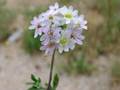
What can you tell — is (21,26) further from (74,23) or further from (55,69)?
(74,23)

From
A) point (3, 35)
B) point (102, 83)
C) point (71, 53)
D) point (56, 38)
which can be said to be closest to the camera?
point (56, 38)

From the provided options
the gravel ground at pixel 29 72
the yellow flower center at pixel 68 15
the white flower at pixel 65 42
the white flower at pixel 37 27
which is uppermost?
the yellow flower center at pixel 68 15

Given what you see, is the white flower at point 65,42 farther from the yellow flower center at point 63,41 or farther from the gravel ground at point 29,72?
the gravel ground at point 29,72

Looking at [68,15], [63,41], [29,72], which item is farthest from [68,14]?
[29,72]

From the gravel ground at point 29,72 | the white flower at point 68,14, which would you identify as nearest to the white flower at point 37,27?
the white flower at point 68,14

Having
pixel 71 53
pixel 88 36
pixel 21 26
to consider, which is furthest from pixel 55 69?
pixel 21 26

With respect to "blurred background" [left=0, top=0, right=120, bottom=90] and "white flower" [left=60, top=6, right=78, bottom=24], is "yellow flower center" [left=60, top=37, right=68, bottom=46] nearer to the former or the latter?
"white flower" [left=60, top=6, right=78, bottom=24]
